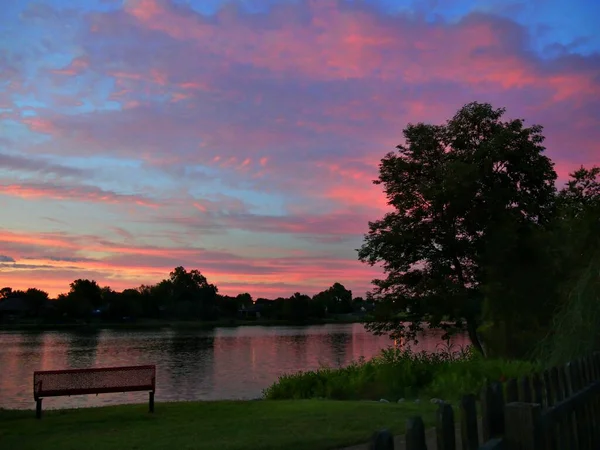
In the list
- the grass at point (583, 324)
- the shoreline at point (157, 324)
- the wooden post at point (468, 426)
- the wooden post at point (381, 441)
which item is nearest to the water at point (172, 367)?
the grass at point (583, 324)

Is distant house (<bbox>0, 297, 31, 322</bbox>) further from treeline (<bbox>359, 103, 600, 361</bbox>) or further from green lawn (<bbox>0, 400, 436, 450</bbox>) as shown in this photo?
green lawn (<bbox>0, 400, 436, 450</bbox>)

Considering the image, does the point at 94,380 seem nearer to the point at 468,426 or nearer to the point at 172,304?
the point at 468,426

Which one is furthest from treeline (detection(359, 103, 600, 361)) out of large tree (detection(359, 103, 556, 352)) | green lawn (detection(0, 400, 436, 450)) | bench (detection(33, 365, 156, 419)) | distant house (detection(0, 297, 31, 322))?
distant house (detection(0, 297, 31, 322))

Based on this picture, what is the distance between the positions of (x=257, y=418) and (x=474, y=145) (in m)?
15.7

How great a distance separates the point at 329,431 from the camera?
886 cm

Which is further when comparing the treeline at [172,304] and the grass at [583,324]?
the treeline at [172,304]

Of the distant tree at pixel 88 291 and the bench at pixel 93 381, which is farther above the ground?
the distant tree at pixel 88 291

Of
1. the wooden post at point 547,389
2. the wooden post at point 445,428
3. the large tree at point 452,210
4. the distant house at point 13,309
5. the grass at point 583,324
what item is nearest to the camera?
the wooden post at point 445,428

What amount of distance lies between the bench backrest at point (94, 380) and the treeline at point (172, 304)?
92.5m

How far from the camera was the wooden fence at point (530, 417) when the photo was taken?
2.61 metres

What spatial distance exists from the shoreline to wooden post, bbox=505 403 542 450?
93.4 meters

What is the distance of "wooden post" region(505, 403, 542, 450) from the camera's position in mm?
2967

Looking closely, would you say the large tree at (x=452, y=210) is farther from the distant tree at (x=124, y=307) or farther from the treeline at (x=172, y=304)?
the distant tree at (x=124, y=307)

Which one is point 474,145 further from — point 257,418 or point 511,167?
point 257,418
